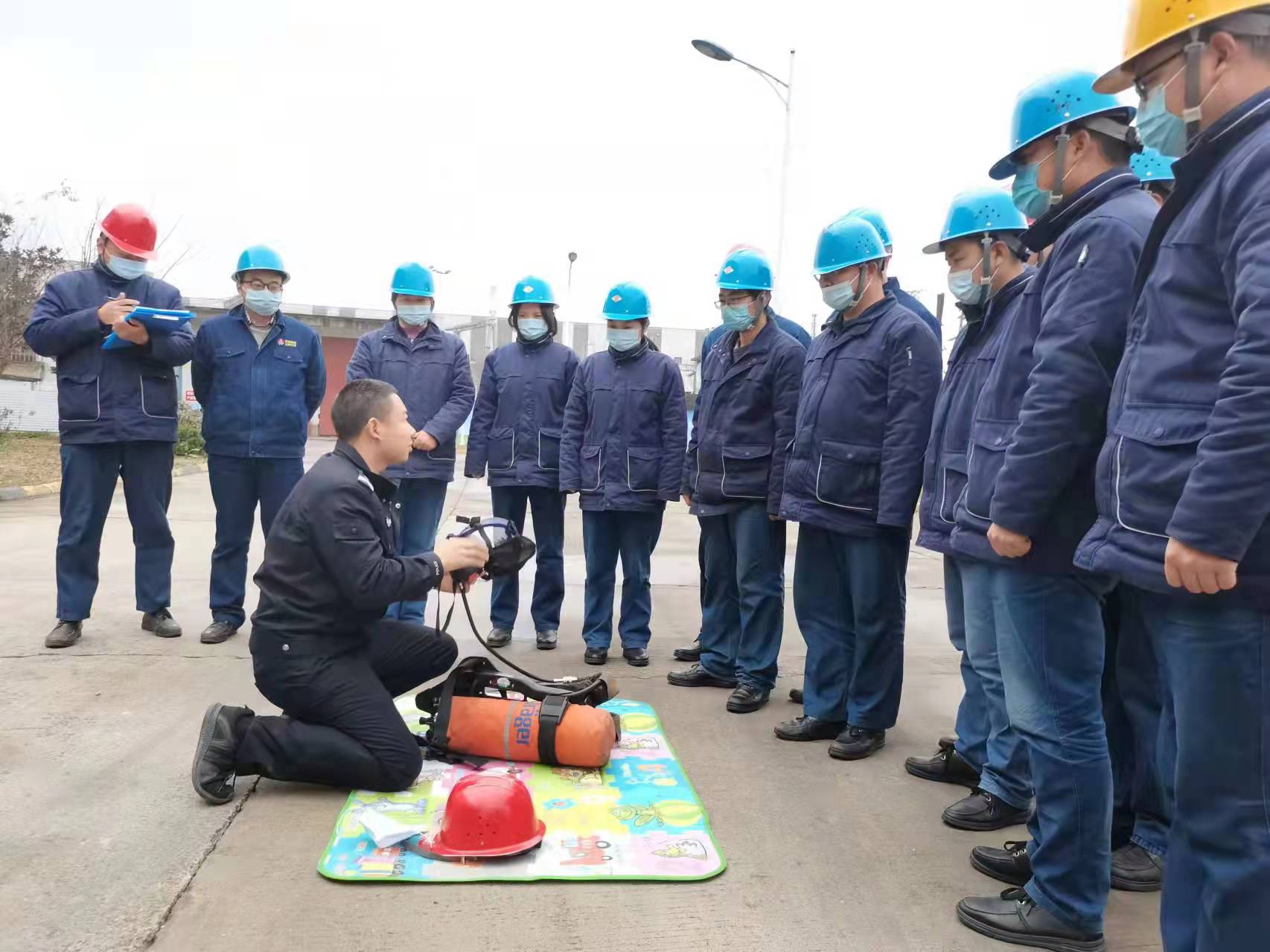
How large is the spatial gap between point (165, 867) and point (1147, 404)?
9.53 feet

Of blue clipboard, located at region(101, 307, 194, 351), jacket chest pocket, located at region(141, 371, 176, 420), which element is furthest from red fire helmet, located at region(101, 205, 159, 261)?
jacket chest pocket, located at region(141, 371, 176, 420)

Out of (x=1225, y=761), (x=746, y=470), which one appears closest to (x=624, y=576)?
(x=746, y=470)

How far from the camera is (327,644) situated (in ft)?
12.1

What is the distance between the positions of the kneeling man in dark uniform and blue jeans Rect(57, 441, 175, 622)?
7.58ft

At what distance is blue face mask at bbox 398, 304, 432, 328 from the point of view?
609 cm

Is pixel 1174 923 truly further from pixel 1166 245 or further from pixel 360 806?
pixel 360 806

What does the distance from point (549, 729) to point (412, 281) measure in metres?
3.30

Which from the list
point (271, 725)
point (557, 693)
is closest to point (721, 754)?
point (557, 693)

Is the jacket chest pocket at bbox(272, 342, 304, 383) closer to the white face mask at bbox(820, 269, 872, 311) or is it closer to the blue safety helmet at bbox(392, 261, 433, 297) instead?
the blue safety helmet at bbox(392, 261, 433, 297)

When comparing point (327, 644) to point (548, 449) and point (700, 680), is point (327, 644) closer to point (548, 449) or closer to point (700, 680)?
point (700, 680)

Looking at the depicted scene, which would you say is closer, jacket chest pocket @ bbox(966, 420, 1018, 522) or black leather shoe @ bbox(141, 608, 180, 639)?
jacket chest pocket @ bbox(966, 420, 1018, 522)

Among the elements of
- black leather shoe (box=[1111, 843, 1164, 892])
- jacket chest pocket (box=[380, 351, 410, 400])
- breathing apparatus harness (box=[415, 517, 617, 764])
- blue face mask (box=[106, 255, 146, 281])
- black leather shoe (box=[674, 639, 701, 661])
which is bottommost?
black leather shoe (box=[674, 639, 701, 661])

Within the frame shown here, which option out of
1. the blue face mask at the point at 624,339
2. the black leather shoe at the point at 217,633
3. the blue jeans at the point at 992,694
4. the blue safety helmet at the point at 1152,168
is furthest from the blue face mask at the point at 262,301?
the blue safety helmet at the point at 1152,168

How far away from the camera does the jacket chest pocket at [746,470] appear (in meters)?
4.80
